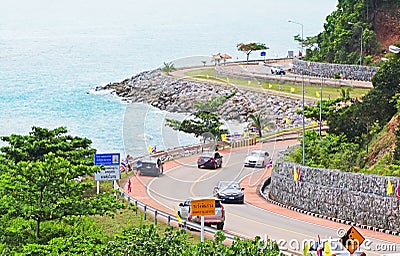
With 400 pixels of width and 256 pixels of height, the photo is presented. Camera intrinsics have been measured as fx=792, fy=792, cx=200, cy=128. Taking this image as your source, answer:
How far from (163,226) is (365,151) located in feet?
49.9

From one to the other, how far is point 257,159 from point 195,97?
4257 cm

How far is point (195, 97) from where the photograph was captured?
87062mm

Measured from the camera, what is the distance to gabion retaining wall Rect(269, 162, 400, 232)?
28.9 m

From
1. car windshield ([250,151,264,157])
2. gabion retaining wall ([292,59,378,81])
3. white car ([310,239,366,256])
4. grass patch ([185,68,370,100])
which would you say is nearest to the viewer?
white car ([310,239,366,256])

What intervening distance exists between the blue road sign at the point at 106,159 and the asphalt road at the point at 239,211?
120 inches

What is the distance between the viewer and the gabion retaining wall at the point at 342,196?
94.7ft

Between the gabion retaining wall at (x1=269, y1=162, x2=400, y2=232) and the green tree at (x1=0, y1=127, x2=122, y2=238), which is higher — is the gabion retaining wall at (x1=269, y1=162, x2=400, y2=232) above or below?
below

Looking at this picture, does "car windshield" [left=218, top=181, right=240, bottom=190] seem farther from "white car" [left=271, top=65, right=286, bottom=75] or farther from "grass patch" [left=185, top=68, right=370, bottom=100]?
"white car" [left=271, top=65, right=286, bottom=75]

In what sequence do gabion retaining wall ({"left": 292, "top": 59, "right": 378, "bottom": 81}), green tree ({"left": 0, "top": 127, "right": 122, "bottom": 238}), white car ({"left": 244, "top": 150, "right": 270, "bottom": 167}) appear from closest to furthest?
green tree ({"left": 0, "top": 127, "right": 122, "bottom": 238}) < white car ({"left": 244, "top": 150, "right": 270, "bottom": 167}) < gabion retaining wall ({"left": 292, "top": 59, "right": 378, "bottom": 81})

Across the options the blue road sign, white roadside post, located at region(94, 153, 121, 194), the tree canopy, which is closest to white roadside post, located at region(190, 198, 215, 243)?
the blue road sign

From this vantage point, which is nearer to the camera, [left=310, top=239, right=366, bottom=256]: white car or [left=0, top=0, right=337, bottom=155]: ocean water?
[left=310, top=239, right=366, bottom=256]: white car

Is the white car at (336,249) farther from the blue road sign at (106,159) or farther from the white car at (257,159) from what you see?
the white car at (257,159)

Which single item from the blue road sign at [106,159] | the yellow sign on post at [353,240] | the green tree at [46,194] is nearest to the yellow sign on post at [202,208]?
the green tree at [46,194]

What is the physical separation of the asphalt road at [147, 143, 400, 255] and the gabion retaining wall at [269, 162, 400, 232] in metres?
1.65
